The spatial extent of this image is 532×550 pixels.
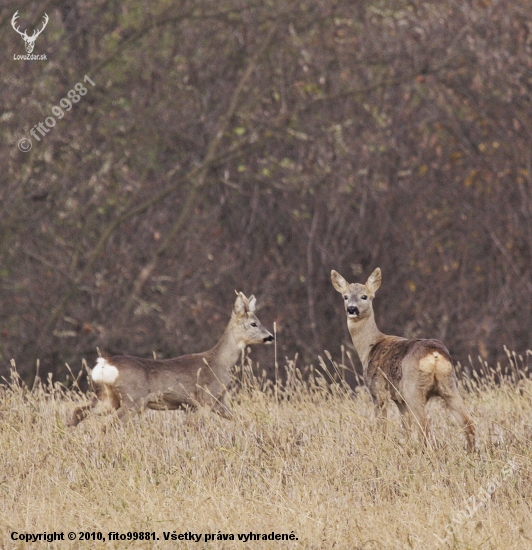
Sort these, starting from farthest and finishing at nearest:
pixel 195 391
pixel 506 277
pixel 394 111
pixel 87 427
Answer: pixel 394 111 < pixel 506 277 < pixel 195 391 < pixel 87 427

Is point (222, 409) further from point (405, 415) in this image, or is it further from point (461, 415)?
point (461, 415)

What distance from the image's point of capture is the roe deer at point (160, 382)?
790 centimetres

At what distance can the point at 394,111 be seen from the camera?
15359 millimetres

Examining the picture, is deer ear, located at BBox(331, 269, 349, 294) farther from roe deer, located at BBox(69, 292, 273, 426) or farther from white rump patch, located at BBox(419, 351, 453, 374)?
white rump patch, located at BBox(419, 351, 453, 374)

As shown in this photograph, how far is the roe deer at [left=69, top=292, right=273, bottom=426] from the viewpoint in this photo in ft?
25.9

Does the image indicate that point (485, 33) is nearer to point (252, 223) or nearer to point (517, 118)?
point (517, 118)

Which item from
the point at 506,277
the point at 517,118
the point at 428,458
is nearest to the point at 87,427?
the point at 428,458

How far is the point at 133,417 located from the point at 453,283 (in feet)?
24.5

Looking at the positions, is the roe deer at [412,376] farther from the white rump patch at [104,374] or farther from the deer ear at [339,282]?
the white rump patch at [104,374]

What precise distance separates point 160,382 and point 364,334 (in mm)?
1534

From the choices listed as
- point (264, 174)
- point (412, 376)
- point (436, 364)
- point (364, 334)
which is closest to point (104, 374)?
point (364, 334)

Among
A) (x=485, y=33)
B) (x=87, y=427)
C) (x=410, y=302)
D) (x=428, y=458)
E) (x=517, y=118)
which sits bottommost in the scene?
(x=428, y=458)

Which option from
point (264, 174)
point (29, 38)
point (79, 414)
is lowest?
point (79, 414)

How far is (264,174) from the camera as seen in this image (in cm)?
1417
